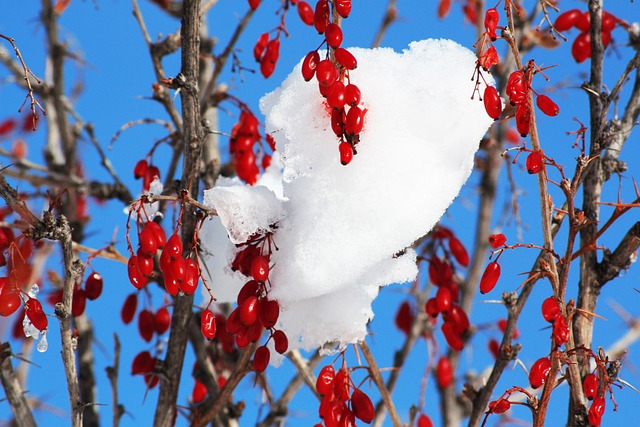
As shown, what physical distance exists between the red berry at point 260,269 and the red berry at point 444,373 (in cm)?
127

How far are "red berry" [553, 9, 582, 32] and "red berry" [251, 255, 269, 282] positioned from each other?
918 mm

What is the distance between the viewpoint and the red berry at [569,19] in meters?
1.58

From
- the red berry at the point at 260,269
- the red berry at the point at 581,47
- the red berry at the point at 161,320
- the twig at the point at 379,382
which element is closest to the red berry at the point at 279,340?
the red berry at the point at 260,269

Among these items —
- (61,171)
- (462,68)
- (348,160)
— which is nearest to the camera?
(348,160)

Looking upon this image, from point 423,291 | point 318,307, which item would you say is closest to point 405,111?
point 318,307

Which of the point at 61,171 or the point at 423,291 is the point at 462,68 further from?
the point at 61,171

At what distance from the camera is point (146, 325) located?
1.67m

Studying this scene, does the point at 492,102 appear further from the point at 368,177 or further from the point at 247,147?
the point at 247,147

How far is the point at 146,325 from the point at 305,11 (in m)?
0.78

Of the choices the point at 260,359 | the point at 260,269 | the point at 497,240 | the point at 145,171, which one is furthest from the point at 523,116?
the point at 145,171

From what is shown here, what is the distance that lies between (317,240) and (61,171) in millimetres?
1421

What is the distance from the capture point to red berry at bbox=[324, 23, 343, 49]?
1.04m

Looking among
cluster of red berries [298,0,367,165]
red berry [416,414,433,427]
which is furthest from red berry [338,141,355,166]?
red berry [416,414,433,427]

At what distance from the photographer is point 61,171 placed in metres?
2.25
